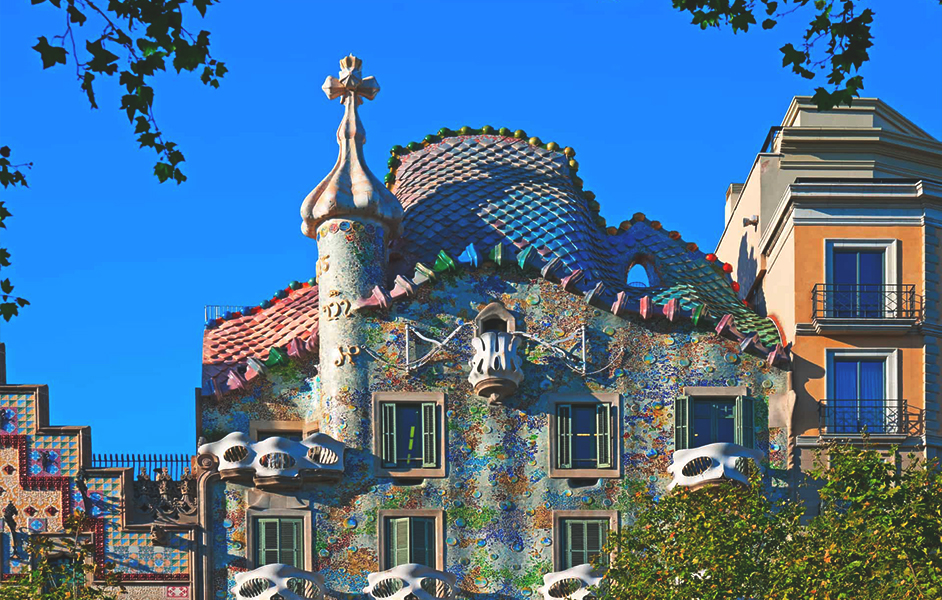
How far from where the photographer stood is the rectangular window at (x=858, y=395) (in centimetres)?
4616

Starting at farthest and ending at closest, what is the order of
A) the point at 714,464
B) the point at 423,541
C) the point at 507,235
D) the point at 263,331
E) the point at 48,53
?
the point at 263,331 → the point at 507,235 → the point at 423,541 → the point at 714,464 → the point at 48,53

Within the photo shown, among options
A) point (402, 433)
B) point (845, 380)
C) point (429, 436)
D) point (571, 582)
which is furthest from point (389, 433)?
point (845, 380)

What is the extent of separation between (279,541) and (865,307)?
1172cm

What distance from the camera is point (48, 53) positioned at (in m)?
24.6

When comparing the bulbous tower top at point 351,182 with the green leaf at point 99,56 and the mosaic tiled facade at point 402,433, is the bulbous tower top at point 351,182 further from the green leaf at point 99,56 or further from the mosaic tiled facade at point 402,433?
the green leaf at point 99,56

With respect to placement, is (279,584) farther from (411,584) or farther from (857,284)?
(857,284)

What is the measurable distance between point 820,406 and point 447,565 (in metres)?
7.52

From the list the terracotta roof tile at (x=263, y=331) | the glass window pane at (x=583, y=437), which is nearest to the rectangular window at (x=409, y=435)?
the terracotta roof tile at (x=263, y=331)

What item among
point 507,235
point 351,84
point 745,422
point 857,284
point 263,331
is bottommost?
point 745,422

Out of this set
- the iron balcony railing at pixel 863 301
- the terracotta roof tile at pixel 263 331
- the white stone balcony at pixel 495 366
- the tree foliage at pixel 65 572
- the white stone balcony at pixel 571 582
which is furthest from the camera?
the terracotta roof tile at pixel 263 331

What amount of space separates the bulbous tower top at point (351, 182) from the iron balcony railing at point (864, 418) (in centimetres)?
877

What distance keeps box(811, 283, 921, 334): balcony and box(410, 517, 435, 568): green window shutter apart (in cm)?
811

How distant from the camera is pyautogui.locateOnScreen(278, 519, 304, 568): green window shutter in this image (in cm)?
4534

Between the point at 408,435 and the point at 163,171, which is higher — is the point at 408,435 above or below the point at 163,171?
below
